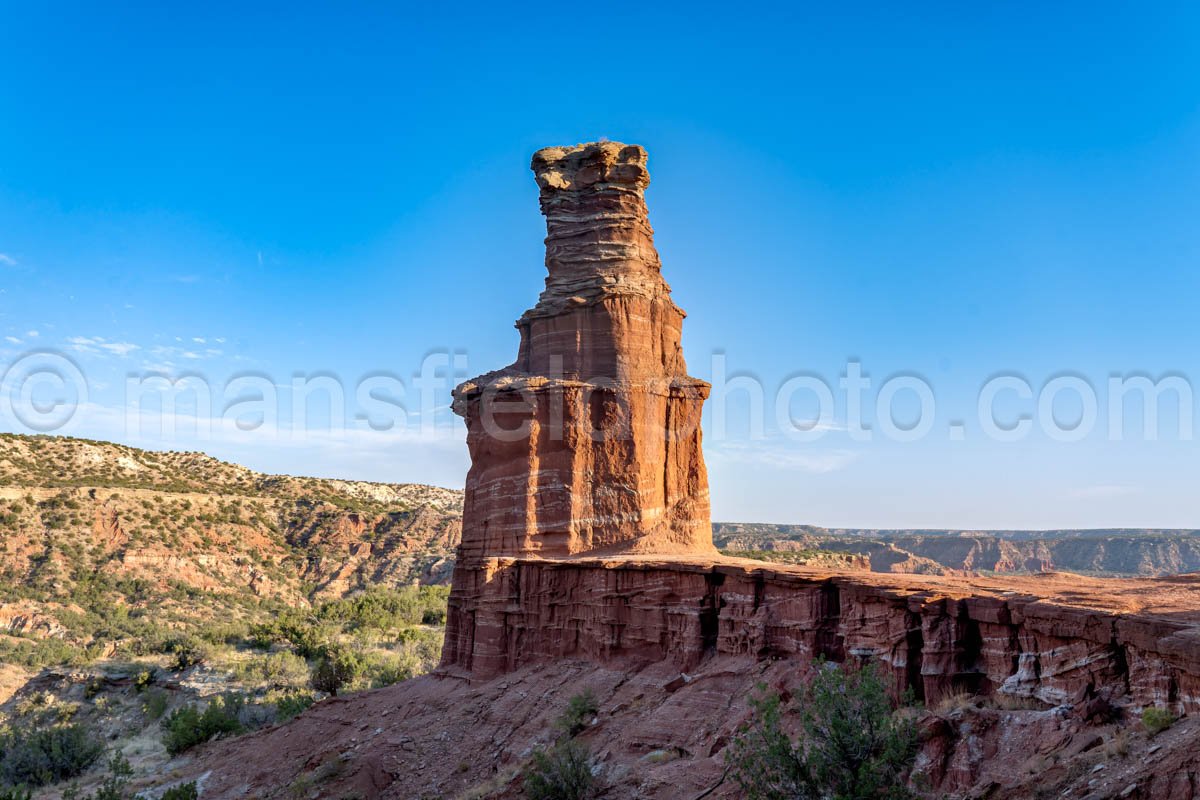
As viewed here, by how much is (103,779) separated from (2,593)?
116ft

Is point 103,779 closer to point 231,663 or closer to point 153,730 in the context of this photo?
point 153,730

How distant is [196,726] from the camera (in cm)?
2961

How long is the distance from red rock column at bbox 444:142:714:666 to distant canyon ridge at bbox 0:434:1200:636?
28.2m

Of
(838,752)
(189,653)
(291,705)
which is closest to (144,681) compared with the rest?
(189,653)

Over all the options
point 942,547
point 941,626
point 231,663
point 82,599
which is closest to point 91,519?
point 82,599

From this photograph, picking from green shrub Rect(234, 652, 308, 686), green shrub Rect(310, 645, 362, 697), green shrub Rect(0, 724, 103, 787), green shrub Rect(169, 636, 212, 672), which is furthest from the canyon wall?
green shrub Rect(169, 636, 212, 672)

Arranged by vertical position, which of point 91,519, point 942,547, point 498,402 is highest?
point 498,402

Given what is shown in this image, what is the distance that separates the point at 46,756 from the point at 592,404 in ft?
74.9

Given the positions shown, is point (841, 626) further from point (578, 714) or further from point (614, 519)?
point (614, 519)

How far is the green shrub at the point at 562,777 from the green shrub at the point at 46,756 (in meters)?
21.0

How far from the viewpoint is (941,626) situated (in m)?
13.6

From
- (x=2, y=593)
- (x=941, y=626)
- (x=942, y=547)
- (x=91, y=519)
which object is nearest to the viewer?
(x=941, y=626)

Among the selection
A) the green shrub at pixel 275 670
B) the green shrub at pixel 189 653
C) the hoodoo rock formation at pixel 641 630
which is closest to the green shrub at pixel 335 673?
the green shrub at pixel 275 670

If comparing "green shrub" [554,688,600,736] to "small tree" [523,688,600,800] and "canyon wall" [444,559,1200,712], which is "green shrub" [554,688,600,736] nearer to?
"small tree" [523,688,600,800]
